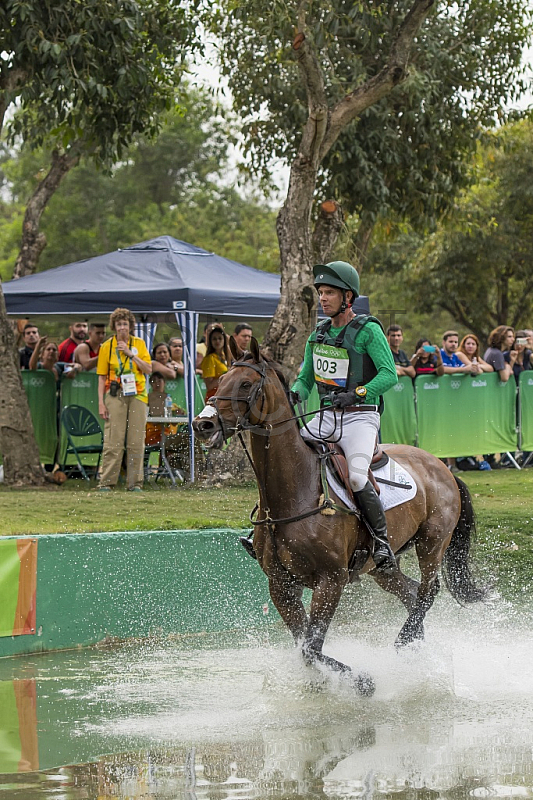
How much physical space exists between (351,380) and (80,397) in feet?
29.1

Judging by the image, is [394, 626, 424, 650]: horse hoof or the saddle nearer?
the saddle

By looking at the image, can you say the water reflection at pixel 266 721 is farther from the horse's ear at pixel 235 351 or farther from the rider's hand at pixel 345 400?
the horse's ear at pixel 235 351

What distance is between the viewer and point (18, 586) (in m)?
8.11

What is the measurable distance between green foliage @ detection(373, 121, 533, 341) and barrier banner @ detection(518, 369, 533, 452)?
13.5 metres

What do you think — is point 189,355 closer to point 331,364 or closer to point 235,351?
point 331,364

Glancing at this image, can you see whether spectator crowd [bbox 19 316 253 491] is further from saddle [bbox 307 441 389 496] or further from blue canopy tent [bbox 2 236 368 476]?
saddle [bbox 307 441 389 496]

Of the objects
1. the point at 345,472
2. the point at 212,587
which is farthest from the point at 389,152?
the point at 345,472

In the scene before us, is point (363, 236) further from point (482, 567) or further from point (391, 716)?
point (391, 716)

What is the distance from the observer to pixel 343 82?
19.5 metres

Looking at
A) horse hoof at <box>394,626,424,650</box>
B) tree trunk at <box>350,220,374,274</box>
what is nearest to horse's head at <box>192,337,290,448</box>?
horse hoof at <box>394,626,424,650</box>

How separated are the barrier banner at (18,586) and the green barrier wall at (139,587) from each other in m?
0.05

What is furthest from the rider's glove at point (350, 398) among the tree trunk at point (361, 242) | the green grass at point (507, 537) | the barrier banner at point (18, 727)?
the tree trunk at point (361, 242)

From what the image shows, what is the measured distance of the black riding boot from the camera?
694 cm

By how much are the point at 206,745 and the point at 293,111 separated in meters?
16.1
